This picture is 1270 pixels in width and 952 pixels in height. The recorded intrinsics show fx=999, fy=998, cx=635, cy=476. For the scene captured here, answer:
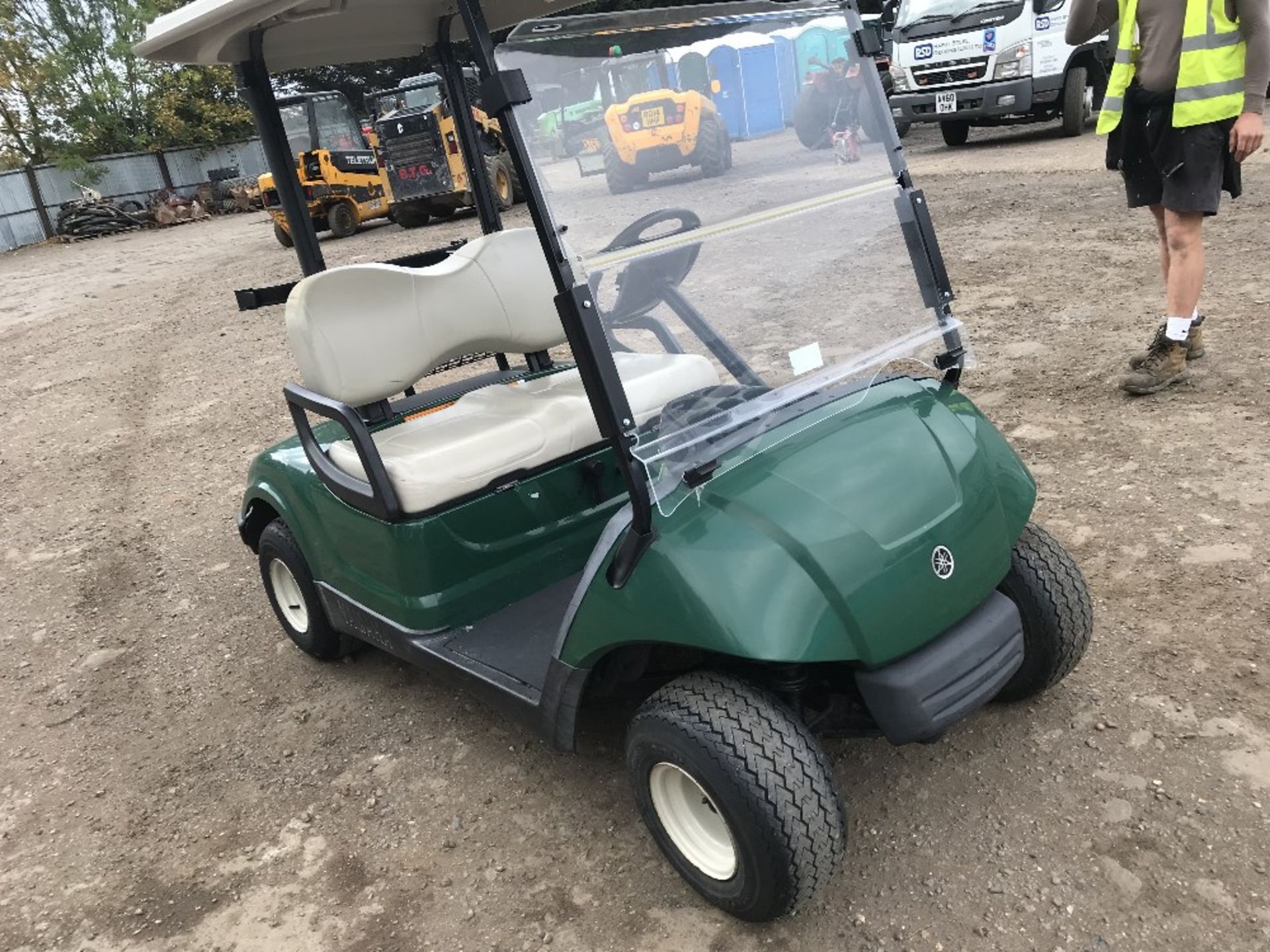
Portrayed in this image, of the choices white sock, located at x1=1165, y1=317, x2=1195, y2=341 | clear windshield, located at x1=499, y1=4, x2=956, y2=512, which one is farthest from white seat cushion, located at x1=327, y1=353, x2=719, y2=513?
white sock, located at x1=1165, y1=317, x2=1195, y2=341

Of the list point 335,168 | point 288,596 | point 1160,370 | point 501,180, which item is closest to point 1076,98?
point 501,180

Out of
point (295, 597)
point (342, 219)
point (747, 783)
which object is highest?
point (342, 219)

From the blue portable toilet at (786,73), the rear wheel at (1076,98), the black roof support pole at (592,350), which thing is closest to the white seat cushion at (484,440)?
the black roof support pole at (592,350)

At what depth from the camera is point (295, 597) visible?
10.6ft

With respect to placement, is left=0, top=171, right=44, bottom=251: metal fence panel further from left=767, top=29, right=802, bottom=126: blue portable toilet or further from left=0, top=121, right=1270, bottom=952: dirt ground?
left=767, top=29, right=802, bottom=126: blue portable toilet

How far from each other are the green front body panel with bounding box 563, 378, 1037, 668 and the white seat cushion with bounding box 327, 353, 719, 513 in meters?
0.34

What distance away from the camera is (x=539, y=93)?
5.96ft

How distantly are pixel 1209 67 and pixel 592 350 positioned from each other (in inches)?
118

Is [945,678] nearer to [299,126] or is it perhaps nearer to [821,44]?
[821,44]

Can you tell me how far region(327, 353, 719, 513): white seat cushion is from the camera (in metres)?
2.50

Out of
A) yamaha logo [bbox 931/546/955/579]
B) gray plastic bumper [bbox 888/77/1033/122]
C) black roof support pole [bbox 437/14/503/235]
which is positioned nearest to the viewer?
yamaha logo [bbox 931/546/955/579]

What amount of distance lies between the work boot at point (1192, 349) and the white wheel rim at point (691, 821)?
299 cm

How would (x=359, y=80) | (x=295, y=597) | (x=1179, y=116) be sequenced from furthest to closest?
1. (x=359, y=80)
2. (x=1179, y=116)
3. (x=295, y=597)

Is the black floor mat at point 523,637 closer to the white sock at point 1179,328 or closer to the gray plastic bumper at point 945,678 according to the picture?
the gray plastic bumper at point 945,678
